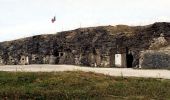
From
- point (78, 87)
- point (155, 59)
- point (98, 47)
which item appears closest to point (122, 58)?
point (98, 47)

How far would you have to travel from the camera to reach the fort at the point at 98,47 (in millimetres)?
49641

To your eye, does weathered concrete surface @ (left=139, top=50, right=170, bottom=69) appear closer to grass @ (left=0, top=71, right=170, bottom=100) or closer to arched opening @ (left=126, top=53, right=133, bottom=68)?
arched opening @ (left=126, top=53, right=133, bottom=68)

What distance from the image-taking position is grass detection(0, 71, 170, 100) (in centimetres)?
2428

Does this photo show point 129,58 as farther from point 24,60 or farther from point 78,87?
point 78,87

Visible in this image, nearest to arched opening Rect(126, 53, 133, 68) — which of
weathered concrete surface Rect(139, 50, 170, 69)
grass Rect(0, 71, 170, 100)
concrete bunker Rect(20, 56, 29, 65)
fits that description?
weathered concrete surface Rect(139, 50, 170, 69)

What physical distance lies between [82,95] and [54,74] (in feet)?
24.7

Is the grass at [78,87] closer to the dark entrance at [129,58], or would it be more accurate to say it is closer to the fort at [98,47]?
the fort at [98,47]

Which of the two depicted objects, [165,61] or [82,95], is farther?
[165,61]

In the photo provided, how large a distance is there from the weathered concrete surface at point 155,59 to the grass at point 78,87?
551 inches

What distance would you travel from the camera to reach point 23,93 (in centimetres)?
2480

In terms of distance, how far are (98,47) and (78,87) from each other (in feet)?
93.3

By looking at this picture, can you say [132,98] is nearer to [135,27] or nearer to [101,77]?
[101,77]

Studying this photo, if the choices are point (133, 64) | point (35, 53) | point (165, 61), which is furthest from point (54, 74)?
point (35, 53)

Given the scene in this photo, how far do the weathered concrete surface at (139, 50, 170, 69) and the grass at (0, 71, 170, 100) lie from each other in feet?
45.9
